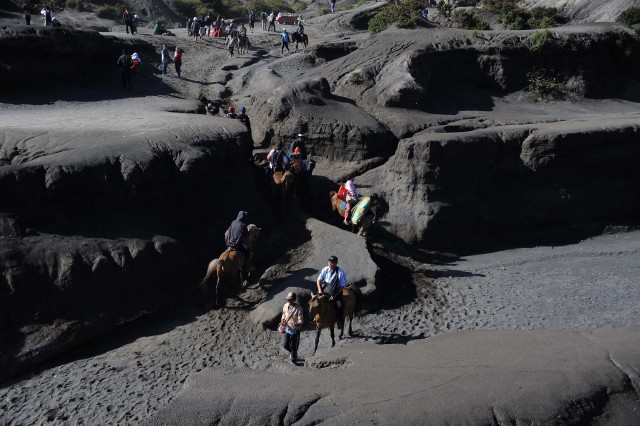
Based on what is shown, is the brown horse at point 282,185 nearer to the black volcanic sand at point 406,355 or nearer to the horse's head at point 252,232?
the black volcanic sand at point 406,355

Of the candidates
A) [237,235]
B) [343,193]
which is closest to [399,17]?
[343,193]

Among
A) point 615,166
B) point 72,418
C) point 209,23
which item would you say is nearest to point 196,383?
point 72,418

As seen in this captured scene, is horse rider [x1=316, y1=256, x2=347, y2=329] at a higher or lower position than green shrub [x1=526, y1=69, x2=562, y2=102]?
lower

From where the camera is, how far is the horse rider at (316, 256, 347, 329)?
44.8ft

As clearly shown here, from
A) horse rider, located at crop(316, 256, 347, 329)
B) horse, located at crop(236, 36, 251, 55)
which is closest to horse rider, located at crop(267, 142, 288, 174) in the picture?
horse rider, located at crop(316, 256, 347, 329)

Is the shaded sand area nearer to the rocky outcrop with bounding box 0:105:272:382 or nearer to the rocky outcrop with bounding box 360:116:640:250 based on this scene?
the rocky outcrop with bounding box 0:105:272:382

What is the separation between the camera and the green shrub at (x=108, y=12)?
45622 mm

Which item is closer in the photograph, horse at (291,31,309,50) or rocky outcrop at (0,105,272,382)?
rocky outcrop at (0,105,272,382)

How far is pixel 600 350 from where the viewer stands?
435 inches

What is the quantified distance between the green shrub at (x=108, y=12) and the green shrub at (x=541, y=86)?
31.4 m

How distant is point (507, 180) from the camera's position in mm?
20750

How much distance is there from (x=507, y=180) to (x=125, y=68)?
15944 mm

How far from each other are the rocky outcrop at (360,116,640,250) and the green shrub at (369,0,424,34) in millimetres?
14407

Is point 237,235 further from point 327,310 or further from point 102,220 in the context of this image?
point 327,310
